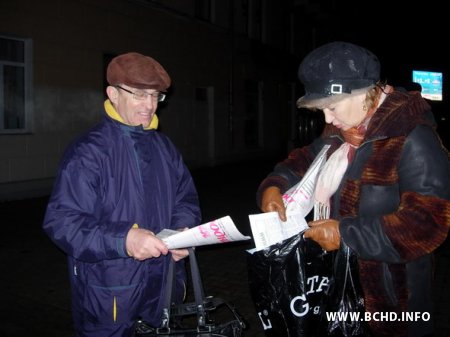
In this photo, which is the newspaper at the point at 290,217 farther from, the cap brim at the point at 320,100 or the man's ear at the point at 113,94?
the man's ear at the point at 113,94

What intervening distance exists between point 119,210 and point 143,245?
10.7 inches

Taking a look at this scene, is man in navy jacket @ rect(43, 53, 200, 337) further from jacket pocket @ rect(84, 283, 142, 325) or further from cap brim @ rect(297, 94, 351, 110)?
cap brim @ rect(297, 94, 351, 110)

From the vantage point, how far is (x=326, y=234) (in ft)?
5.80

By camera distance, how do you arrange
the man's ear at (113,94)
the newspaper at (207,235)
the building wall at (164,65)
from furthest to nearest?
the building wall at (164,65), the man's ear at (113,94), the newspaper at (207,235)

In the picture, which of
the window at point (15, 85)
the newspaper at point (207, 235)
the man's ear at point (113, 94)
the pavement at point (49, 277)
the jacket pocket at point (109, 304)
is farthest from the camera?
the window at point (15, 85)

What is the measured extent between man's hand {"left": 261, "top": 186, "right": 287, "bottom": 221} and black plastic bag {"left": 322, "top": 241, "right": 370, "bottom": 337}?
35 centimetres

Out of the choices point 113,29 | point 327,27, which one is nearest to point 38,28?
point 113,29

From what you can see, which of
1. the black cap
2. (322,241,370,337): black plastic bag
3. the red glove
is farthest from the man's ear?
(322,241,370,337): black plastic bag

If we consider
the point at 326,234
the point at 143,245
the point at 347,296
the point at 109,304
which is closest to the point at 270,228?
the point at 326,234

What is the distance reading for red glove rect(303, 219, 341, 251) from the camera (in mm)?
1757

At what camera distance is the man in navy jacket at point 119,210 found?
1.89m

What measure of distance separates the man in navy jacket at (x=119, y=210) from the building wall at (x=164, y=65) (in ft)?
23.8

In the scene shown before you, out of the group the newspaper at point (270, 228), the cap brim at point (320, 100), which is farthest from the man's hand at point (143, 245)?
the cap brim at point (320, 100)

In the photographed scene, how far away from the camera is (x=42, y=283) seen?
4.68 m
